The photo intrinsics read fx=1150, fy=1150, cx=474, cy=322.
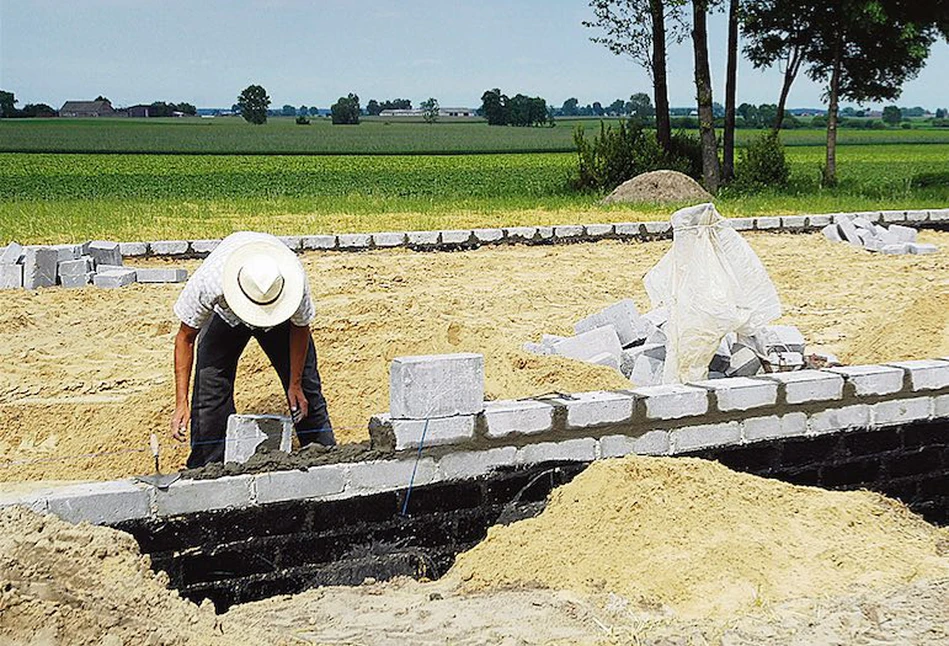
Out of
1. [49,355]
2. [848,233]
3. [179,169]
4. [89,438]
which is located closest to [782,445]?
[89,438]

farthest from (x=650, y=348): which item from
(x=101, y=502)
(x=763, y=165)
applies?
(x=763, y=165)

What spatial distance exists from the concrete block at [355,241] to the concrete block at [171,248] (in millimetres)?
1598

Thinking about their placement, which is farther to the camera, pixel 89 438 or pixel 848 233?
pixel 848 233

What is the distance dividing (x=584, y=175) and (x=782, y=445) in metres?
16.4

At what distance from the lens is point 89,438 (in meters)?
6.33

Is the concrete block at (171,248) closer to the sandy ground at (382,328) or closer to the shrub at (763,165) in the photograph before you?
the sandy ground at (382,328)

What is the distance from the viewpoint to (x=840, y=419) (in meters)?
5.27

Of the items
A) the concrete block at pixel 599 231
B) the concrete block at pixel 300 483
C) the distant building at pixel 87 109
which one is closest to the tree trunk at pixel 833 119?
the concrete block at pixel 599 231

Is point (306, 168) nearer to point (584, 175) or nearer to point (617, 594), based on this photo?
point (584, 175)

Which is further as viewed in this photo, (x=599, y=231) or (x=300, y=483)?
(x=599, y=231)

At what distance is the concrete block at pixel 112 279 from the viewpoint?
10000 millimetres

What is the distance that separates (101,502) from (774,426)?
287 centimetres

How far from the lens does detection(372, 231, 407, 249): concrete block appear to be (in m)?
12.4

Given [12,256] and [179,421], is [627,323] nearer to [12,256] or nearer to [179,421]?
[179,421]
